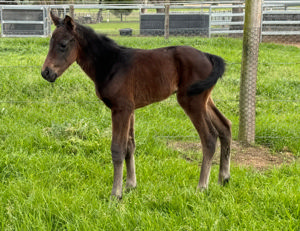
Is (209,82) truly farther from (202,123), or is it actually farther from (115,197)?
(115,197)

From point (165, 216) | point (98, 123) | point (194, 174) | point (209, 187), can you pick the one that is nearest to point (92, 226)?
point (165, 216)

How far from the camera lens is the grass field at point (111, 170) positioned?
9.43 ft

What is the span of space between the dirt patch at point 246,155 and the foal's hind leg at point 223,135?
690 mm

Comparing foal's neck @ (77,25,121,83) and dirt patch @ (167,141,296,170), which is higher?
foal's neck @ (77,25,121,83)

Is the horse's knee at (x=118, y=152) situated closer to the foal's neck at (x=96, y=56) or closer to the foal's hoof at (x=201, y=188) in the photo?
the foal's neck at (x=96, y=56)

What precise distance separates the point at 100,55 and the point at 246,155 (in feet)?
7.86

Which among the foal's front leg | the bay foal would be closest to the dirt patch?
the bay foal

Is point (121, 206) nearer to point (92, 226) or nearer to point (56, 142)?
point (92, 226)

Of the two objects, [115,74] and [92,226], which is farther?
[115,74]

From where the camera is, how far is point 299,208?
2920 millimetres

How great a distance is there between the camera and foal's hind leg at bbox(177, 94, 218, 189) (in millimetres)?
3334

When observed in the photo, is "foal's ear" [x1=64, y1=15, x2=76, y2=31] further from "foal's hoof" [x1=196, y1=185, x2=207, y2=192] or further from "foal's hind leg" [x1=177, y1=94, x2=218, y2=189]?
"foal's hoof" [x1=196, y1=185, x2=207, y2=192]

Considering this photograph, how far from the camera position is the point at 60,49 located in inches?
122

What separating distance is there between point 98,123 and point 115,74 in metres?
2.27
